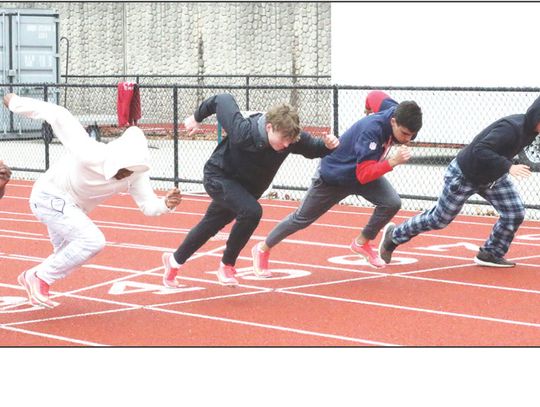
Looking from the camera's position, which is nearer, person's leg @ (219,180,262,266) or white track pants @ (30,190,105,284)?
white track pants @ (30,190,105,284)

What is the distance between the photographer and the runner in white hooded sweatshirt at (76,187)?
8008mm

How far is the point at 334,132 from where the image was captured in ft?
50.4

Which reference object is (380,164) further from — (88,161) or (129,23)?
(129,23)

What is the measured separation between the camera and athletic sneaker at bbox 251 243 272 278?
32.6 ft

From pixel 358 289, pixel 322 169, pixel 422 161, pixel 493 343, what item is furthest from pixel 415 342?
pixel 422 161

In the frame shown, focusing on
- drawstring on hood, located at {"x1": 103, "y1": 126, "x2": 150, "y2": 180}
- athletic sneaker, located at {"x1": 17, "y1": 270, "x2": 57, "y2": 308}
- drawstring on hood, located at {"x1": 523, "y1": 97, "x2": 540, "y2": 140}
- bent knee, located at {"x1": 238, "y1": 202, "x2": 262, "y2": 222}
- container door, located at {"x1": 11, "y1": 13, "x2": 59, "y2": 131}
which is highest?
container door, located at {"x1": 11, "y1": 13, "x2": 59, "y2": 131}

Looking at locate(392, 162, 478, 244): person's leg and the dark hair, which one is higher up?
the dark hair

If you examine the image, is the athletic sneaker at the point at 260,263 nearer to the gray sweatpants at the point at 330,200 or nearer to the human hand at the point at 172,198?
the gray sweatpants at the point at 330,200

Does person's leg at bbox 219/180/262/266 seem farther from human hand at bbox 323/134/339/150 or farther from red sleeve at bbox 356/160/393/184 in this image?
red sleeve at bbox 356/160/393/184

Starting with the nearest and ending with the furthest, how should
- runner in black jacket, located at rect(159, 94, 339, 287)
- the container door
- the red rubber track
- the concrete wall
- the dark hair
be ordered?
1. the red rubber track
2. runner in black jacket, located at rect(159, 94, 339, 287)
3. the dark hair
4. the container door
5. the concrete wall

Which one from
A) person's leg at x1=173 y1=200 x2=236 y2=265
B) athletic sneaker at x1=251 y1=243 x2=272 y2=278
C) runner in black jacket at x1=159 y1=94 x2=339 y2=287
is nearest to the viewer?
runner in black jacket at x1=159 y1=94 x2=339 y2=287

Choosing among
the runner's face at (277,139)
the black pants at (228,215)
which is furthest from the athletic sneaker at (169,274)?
the runner's face at (277,139)

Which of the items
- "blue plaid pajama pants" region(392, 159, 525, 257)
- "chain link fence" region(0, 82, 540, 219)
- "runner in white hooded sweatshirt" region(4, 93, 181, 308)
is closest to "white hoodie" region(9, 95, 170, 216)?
"runner in white hooded sweatshirt" region(4, 93, 181, 308)

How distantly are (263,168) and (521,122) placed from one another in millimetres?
2232
